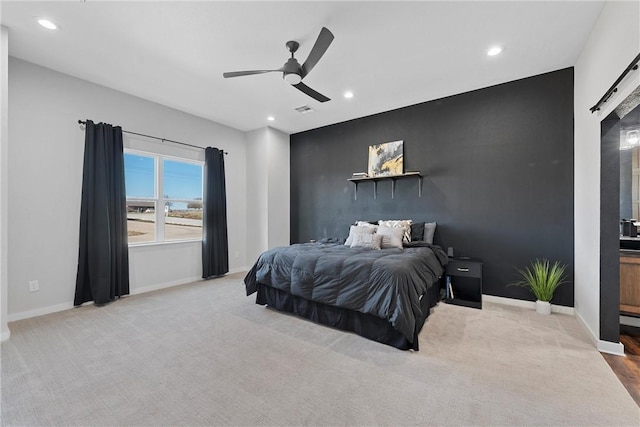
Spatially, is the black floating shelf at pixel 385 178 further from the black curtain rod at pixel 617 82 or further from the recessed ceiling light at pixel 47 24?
the recessed ceiling light at pixel 47 24

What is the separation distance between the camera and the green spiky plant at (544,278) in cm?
320

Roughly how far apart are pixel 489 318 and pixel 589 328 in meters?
0.82

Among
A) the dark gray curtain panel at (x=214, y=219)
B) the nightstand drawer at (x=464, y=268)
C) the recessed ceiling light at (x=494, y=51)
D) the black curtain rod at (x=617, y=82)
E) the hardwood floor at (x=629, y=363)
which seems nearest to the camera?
the black curtain rod at (x=617, y=82)

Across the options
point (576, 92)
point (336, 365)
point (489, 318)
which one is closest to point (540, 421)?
point (336, 365)

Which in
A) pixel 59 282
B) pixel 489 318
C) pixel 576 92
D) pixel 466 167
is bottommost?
pixel 489 318

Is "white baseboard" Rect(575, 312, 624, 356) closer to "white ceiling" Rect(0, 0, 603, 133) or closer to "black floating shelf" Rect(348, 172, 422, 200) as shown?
"black floating shelf" Rect(348, 172, 422, 200)

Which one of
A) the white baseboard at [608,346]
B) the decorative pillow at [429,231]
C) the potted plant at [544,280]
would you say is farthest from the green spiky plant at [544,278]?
the decorative pillow at [429,231]

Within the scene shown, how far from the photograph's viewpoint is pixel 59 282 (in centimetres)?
340

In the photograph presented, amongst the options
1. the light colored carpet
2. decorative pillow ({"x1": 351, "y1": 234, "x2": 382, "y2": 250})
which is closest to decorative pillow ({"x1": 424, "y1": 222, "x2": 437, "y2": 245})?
decorative pillow ({"x1": 351, "y1": 234, "x2": 382, "y2": 250})

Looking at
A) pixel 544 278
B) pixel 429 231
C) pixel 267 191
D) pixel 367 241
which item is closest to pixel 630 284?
pixel 544 278

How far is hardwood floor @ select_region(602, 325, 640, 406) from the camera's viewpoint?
188 cm

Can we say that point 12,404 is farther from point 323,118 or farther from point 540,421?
point 323,118

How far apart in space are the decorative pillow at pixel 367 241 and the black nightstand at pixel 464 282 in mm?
974

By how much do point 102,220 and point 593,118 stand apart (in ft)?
18.4
